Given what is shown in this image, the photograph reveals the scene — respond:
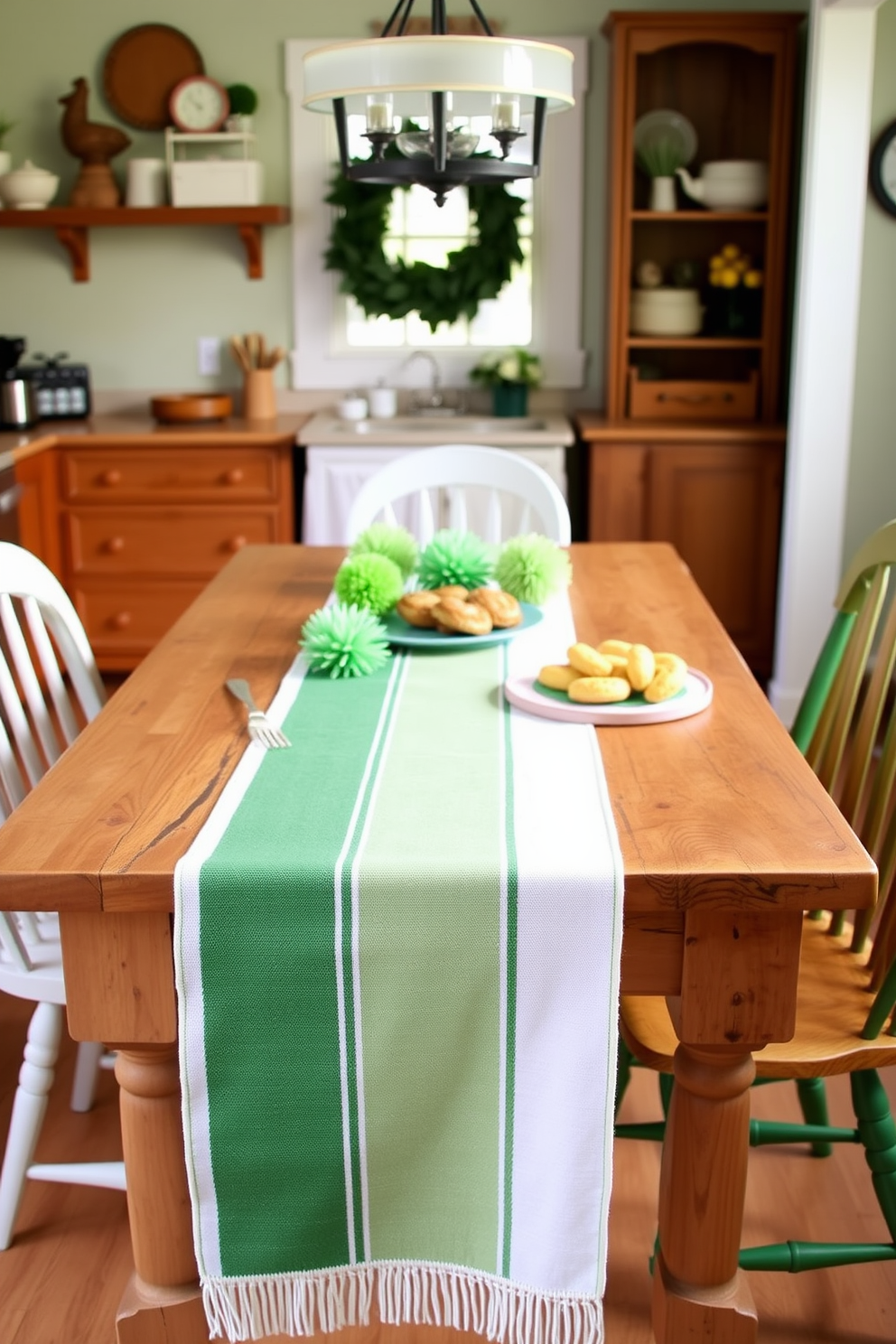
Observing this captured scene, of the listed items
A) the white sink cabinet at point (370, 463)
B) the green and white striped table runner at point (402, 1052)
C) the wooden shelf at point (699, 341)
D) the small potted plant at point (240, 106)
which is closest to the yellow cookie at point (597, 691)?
the green and white striped table runner at point (402, 1052)

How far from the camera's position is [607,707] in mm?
1782

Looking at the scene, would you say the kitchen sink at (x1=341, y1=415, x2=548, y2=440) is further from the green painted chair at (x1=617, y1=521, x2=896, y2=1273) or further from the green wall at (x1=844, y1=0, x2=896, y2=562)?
the green painted chair at (x1=617, y1=521, x2=896, y2=1273)

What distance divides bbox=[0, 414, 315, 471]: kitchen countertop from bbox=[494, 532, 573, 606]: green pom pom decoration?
2067 millimetres

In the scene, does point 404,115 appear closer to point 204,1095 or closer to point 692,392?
point 204,1095

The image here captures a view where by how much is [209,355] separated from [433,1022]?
3722 mm

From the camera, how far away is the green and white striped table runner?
1360 mm

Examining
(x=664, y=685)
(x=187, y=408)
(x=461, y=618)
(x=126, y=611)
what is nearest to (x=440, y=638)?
(x=461, y=618)

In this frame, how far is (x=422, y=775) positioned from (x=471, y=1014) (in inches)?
11.8

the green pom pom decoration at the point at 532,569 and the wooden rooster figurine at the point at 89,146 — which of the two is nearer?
the green pom pom decoration at the point at 532,569

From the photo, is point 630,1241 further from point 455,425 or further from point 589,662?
point 455,425

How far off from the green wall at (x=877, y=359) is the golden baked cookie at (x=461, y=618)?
2.47m

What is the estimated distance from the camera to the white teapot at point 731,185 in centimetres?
426

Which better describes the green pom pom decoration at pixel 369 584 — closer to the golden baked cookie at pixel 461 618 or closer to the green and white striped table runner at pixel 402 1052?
the golden baked cookie at pixel 461 618

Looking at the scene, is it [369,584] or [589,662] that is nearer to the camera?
[589,662]
